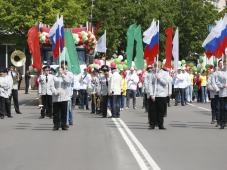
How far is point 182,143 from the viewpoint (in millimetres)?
15266

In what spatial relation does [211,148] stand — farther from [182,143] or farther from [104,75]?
[104,75]

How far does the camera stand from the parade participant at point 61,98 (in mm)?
18625

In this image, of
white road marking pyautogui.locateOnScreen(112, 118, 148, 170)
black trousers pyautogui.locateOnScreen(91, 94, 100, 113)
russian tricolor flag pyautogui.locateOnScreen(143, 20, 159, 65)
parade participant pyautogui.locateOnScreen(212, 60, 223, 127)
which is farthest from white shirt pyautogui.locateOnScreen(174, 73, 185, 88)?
white road marking pyautogui.locateOnScreen(112, 118, 148, 170)

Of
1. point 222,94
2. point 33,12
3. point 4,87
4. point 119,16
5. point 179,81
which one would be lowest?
point 222,94

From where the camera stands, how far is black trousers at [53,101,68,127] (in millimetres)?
18609

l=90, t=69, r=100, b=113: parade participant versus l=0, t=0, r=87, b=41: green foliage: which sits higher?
l=0, t=0, r=87, b=41: green foliage

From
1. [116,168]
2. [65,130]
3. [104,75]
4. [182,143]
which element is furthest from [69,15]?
[116,168]

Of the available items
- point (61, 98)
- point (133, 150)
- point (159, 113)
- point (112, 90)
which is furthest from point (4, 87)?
point (133, 150)

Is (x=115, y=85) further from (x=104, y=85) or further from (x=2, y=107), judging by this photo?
(x=2, y=107)

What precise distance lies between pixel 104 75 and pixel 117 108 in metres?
1.71

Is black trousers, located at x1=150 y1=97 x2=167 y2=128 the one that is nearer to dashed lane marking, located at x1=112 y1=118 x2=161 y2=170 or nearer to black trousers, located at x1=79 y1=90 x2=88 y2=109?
dashed lane marking, located at x1=112 y1=118 x2=161 y2=170

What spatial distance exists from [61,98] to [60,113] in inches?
15.4

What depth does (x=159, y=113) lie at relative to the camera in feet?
62.7

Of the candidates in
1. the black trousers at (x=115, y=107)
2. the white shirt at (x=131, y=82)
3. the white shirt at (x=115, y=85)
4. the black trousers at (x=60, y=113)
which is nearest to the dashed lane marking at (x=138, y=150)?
the black trousers at (x=60, y=113)
